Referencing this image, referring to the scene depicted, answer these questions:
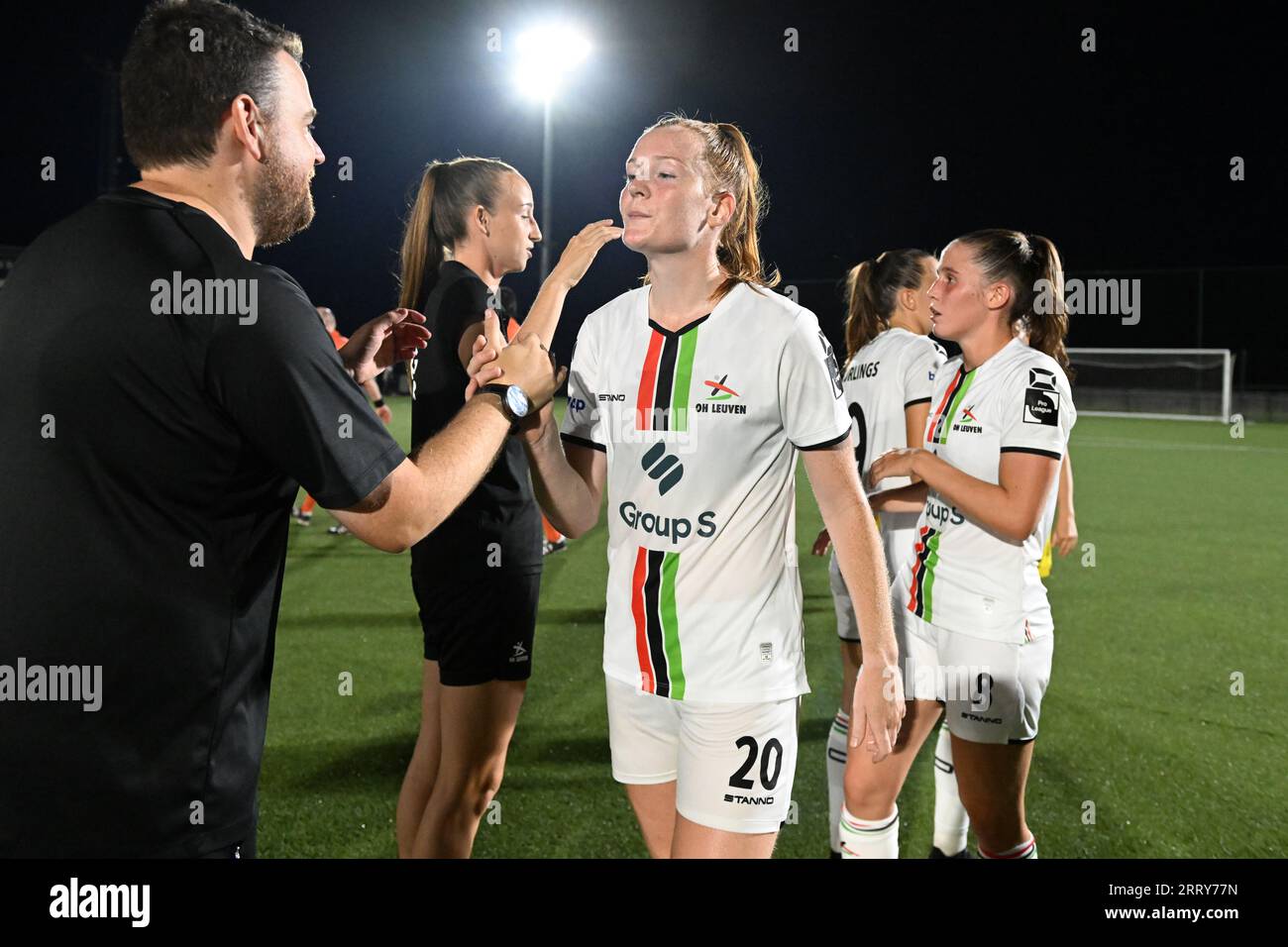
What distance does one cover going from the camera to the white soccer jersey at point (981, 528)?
2.61 metres

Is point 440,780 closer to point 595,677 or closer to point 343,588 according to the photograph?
point 595,677

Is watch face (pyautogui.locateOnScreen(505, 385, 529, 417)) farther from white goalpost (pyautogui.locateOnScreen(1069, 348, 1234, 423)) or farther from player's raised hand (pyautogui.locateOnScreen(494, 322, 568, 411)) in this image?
white goalpost (pyautogui.locateOnScreen(1069, 348, 1234, 423))

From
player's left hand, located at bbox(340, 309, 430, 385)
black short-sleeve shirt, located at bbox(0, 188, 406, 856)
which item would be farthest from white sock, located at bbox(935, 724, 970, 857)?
black short-sleeve shirt, located at bbox(0, 188, 406, 856)

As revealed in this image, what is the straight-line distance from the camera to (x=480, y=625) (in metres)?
2.70

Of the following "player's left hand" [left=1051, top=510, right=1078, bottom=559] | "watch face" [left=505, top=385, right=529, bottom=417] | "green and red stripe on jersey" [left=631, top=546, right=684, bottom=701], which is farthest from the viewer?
"player's left hand" [left=1051, top=510, right=1078, bottom=559]

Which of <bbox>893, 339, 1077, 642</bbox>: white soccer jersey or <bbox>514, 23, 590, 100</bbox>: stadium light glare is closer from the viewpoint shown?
<bbox>893, 339, 1077, 642</bbox>: white soccer jersey

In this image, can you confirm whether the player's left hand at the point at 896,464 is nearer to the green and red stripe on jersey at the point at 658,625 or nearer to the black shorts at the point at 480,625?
the green and red stripe on jersey at the point at 658,625

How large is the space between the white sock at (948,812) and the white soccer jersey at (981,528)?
2.28 feet

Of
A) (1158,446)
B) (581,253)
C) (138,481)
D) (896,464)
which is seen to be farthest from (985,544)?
(1158,446)

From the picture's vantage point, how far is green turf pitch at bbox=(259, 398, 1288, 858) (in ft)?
12.0

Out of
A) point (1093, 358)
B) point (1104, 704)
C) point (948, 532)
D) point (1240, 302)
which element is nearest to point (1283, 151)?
point (1240, 302)

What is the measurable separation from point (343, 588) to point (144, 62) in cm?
628

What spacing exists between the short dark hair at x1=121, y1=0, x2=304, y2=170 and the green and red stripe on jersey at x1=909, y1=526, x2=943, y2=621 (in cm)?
209

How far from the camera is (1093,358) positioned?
85.7ft
